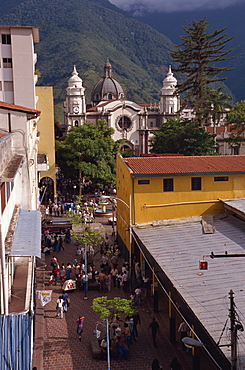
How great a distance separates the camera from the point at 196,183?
2294 cm

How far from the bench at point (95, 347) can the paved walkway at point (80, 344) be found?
0.17 meters

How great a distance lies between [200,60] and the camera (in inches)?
1682

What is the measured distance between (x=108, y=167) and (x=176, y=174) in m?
21.3

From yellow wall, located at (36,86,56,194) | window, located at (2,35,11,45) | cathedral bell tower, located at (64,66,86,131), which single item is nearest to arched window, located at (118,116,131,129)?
cathedral bell tower, located at (64,66,86,131)

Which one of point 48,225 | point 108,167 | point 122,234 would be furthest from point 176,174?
→ point 108,167

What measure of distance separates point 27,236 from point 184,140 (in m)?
31.0

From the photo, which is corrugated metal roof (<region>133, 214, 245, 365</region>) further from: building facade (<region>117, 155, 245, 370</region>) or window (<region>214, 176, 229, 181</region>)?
window (<region>214, 176, 229, 181</region>)

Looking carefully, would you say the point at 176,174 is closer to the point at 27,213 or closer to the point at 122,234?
the point at 122,234

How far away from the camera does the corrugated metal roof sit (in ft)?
41.1

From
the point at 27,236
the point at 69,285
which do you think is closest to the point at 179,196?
the point at 69,285

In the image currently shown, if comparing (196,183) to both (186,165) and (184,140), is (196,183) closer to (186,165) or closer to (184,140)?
(186,165)

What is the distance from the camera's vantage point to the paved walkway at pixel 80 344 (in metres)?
14.5

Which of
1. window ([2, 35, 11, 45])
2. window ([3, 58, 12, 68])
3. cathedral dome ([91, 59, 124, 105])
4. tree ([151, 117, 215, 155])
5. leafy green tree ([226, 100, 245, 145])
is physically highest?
cathedral dome ([91, 59, 124, 105])

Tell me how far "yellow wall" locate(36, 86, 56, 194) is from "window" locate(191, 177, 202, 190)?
2039 cm
